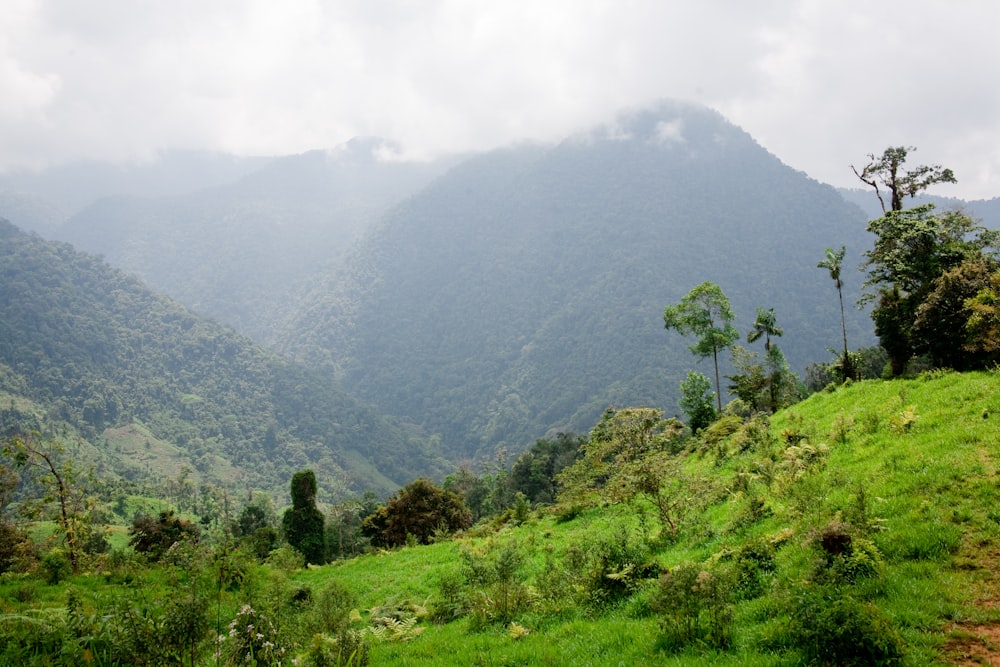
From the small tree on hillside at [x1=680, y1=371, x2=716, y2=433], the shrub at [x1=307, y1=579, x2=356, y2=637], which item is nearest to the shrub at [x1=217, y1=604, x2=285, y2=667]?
the shrub at [x1=307, y1=579, x2=356, y2=637]

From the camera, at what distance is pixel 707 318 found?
4600cm

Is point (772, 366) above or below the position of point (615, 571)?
above

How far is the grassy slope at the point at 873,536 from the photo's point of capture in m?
7.46

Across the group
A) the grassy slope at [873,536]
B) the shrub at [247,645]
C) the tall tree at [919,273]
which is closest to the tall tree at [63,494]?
the grassy slope at [873,536]

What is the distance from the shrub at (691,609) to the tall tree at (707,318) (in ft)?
127

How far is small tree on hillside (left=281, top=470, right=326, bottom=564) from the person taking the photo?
130ft

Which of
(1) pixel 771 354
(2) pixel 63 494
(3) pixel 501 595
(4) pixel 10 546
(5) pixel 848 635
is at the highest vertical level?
(1) pixel 771 354

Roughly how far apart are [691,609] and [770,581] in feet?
6.57

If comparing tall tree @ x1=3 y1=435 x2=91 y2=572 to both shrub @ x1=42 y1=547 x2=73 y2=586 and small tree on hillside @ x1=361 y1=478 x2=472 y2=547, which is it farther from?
small tree on hillside @ x1=361 y1=478 x2=472 y2=547

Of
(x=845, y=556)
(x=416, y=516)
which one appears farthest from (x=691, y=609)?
(x=416, y=516)

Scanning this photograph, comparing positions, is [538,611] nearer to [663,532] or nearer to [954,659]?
[663,532]

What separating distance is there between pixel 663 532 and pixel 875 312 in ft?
65.3

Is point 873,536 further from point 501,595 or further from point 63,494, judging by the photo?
point 63,494

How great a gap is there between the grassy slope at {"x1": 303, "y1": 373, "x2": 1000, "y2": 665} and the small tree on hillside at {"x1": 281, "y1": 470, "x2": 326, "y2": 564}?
80.2 feet
